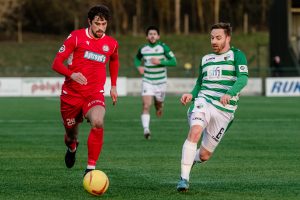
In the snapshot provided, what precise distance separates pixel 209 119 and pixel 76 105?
7.51 ft

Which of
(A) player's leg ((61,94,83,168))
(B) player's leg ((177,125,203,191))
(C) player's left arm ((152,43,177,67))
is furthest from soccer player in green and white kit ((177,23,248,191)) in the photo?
(C) player's left arm ((152,43,177,67))

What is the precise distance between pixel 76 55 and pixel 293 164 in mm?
3951

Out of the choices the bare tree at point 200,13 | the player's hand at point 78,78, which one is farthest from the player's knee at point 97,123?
the bare tree at point 200,13

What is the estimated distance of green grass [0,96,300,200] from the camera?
1126 cm

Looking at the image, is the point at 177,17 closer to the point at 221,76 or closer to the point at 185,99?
the point at 221,76

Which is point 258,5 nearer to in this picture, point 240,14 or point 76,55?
point 240,14

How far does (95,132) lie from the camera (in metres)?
12.0

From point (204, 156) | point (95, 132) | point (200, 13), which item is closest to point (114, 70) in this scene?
point (95, 132)

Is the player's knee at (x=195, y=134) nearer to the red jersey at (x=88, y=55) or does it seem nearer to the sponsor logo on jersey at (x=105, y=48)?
the red jersey at (x=88, y=55)

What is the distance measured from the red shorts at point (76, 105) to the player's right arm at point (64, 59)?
1.11 ft

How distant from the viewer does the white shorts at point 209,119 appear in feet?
37.3

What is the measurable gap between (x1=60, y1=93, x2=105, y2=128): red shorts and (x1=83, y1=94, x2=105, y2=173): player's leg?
0.07 metres

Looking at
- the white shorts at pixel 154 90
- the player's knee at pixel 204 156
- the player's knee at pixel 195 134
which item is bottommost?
the white shorts at pixel 154 90

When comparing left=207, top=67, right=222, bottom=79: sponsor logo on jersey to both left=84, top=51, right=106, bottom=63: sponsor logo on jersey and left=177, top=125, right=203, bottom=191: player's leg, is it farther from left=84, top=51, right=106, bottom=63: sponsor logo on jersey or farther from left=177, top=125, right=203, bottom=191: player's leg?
left=84, top=51, right=106, bottom=63: sponsor logo on jersey
